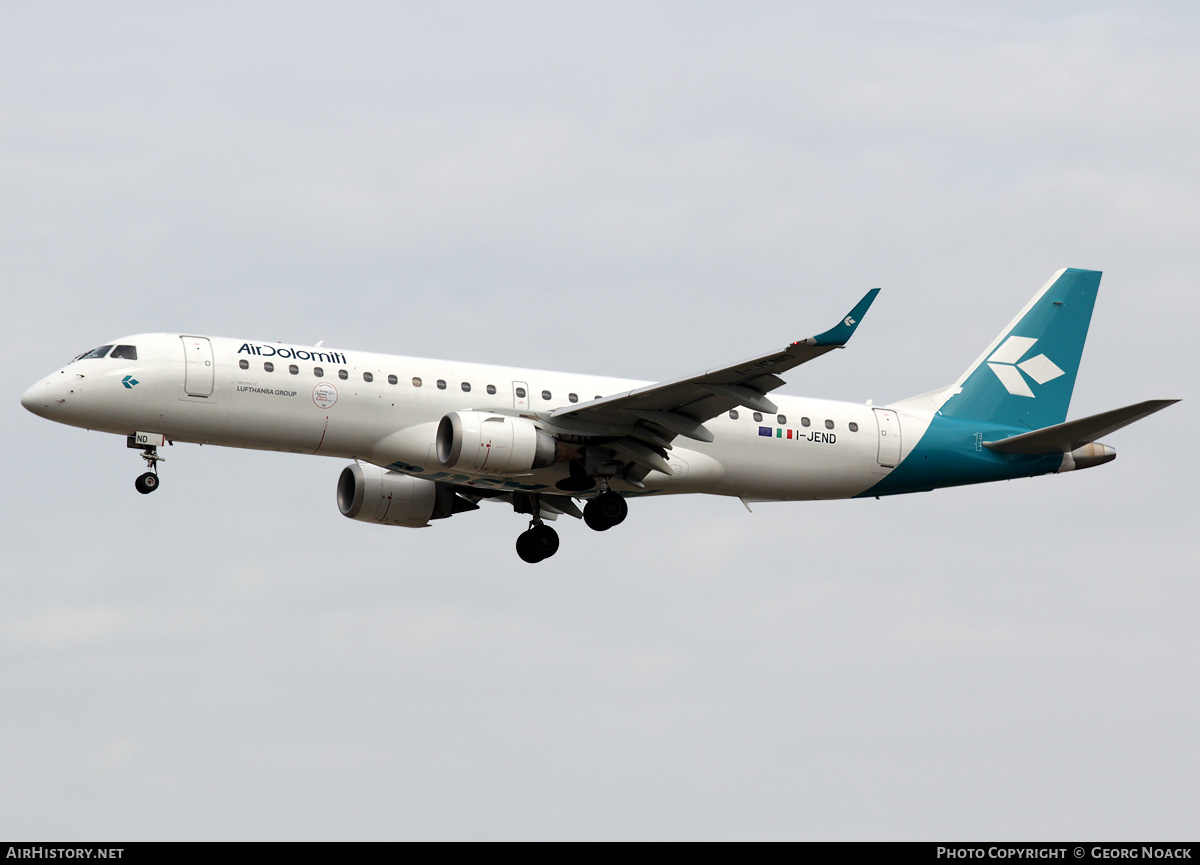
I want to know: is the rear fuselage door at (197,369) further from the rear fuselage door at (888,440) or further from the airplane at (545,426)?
the rear fuselage door at (888,440)

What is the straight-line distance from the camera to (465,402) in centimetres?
3706

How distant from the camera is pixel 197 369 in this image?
35.4m

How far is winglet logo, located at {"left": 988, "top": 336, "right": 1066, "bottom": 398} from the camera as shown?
144 feet

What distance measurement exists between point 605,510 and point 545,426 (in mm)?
2696

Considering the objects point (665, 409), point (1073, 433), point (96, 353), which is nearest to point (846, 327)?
point (665, 409)

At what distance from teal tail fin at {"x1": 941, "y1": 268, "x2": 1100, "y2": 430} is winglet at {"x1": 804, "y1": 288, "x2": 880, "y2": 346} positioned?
1148 centimetres

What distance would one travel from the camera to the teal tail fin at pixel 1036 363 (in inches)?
1706

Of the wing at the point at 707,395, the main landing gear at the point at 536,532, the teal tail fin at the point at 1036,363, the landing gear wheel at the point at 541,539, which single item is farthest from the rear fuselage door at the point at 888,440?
the landing gear wheel at the point at 541,539

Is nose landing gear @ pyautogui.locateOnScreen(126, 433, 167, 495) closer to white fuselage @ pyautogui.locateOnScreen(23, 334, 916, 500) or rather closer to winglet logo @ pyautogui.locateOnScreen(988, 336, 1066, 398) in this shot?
white fuselage @ pyautogui.locateOnScreen(23, 334, 916, 500)

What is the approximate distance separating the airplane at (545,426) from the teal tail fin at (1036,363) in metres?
0.10

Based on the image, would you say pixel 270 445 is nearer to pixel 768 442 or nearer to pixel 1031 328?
pixel 768 442

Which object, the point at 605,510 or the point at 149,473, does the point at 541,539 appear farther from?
the point at 149,473
